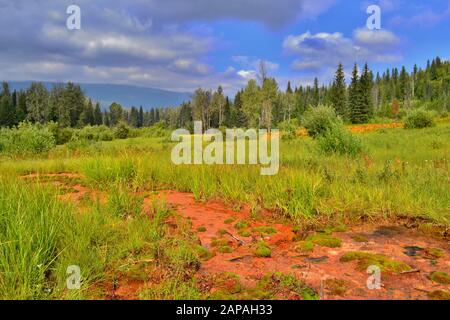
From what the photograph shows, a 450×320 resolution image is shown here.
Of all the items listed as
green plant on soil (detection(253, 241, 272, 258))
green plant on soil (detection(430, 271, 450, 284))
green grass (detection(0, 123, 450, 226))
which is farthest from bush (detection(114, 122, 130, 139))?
green plant on soil (detection(430, 271, 450, 284))

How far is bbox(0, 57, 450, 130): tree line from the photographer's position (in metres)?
59.6

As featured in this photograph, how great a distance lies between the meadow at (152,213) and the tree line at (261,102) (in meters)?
44.9

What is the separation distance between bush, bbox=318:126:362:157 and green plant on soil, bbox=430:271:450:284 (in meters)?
9.13

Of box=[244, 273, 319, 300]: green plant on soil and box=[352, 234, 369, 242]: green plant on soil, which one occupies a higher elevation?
box=[352, 234, 369, 242]: green plant on soil

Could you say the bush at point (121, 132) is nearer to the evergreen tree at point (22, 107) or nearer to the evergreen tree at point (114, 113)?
the evergreen tree at point (22, 107)

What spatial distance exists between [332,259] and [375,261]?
0.42 metres

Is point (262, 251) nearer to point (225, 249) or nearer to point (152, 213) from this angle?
point (225, 249)

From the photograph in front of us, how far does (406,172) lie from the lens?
751 centimetres

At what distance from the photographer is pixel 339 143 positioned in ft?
40.2

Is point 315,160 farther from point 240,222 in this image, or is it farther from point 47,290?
point 47,290

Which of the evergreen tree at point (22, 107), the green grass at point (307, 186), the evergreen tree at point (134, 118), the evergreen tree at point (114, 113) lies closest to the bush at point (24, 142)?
the green grass at point (307, 186)

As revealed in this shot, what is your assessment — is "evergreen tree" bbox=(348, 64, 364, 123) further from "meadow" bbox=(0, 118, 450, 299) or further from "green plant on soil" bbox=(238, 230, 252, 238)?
"green plant on soil" bbox=(238, 230, 252, 238)

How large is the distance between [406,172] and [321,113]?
15640mm

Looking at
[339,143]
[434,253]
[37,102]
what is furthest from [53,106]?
[434,253]
